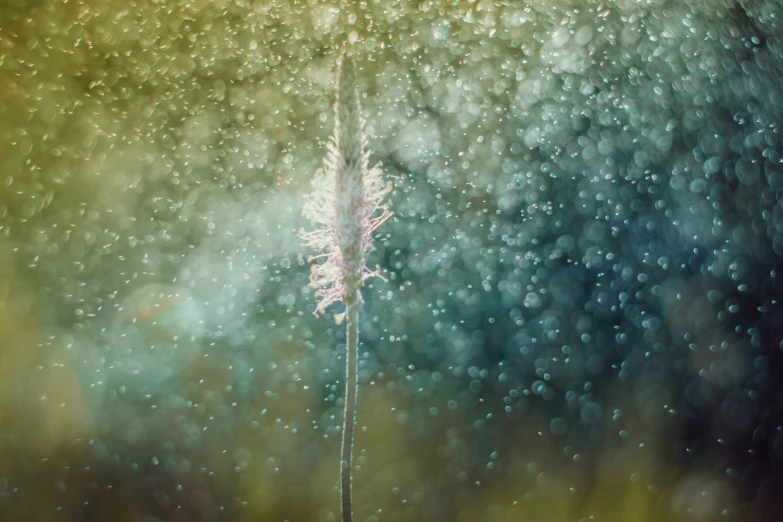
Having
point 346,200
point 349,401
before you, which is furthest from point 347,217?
point 349,401

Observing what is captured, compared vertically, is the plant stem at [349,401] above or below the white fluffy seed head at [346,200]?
below

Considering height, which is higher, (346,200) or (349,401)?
(346,200)

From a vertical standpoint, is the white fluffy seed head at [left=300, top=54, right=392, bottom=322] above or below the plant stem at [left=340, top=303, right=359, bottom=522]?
above

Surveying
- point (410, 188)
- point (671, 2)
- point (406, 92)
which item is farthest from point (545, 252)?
point (671, 2)

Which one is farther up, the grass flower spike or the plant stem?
the grass flower spike

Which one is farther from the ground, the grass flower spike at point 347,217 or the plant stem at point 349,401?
the grass flower spike at point 347,217

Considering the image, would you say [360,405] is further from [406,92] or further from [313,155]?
[406,92]

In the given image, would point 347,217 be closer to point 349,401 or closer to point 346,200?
point 346,200

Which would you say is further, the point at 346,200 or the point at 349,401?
the point at 346,200
